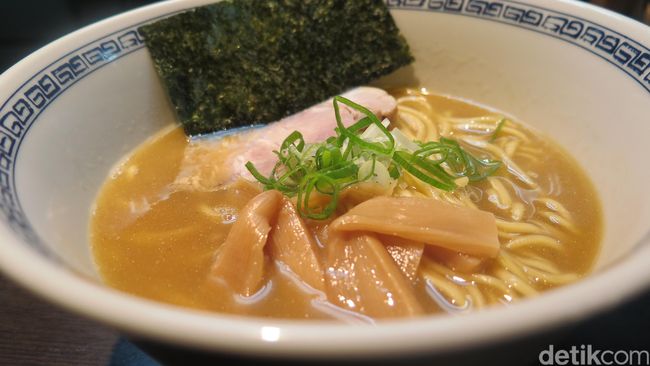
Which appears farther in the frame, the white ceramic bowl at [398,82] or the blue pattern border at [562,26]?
the blue pattern border at [562,26]

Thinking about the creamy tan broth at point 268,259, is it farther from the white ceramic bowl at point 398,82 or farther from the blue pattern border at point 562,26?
the blue pattern border at point 562,26

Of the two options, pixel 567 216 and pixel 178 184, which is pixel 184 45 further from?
pixel 567 216

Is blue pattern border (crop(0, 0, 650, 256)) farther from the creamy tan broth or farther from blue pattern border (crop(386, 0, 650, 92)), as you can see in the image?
the creamy tan broth

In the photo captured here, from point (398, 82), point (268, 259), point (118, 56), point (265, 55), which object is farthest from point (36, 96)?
point (398, 82)

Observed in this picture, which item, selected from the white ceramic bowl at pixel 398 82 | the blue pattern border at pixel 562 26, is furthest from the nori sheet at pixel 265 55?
the blue pattern border at pixel 562 26

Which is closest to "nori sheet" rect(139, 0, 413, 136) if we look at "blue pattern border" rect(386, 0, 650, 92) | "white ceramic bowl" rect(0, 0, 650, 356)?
Result: "white ceramic bowl" rect(0, 0, 650, 356)

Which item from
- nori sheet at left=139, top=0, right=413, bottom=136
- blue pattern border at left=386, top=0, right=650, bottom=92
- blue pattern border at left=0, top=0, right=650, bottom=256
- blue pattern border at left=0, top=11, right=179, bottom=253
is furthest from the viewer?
nori sheet at left=139, top=0, right=413, bottom=136

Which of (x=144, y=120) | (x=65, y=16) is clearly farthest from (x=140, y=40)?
(x=65, y=16)

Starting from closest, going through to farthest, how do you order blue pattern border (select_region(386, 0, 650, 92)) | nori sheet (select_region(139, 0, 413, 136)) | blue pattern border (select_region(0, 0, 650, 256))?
blue pattern border (select_region(0, 0, 650, 256)) → blue pattern border (select_region(386, 0, 650, 92)) → nori sheet (select_region(139, 0, 413, 136))
